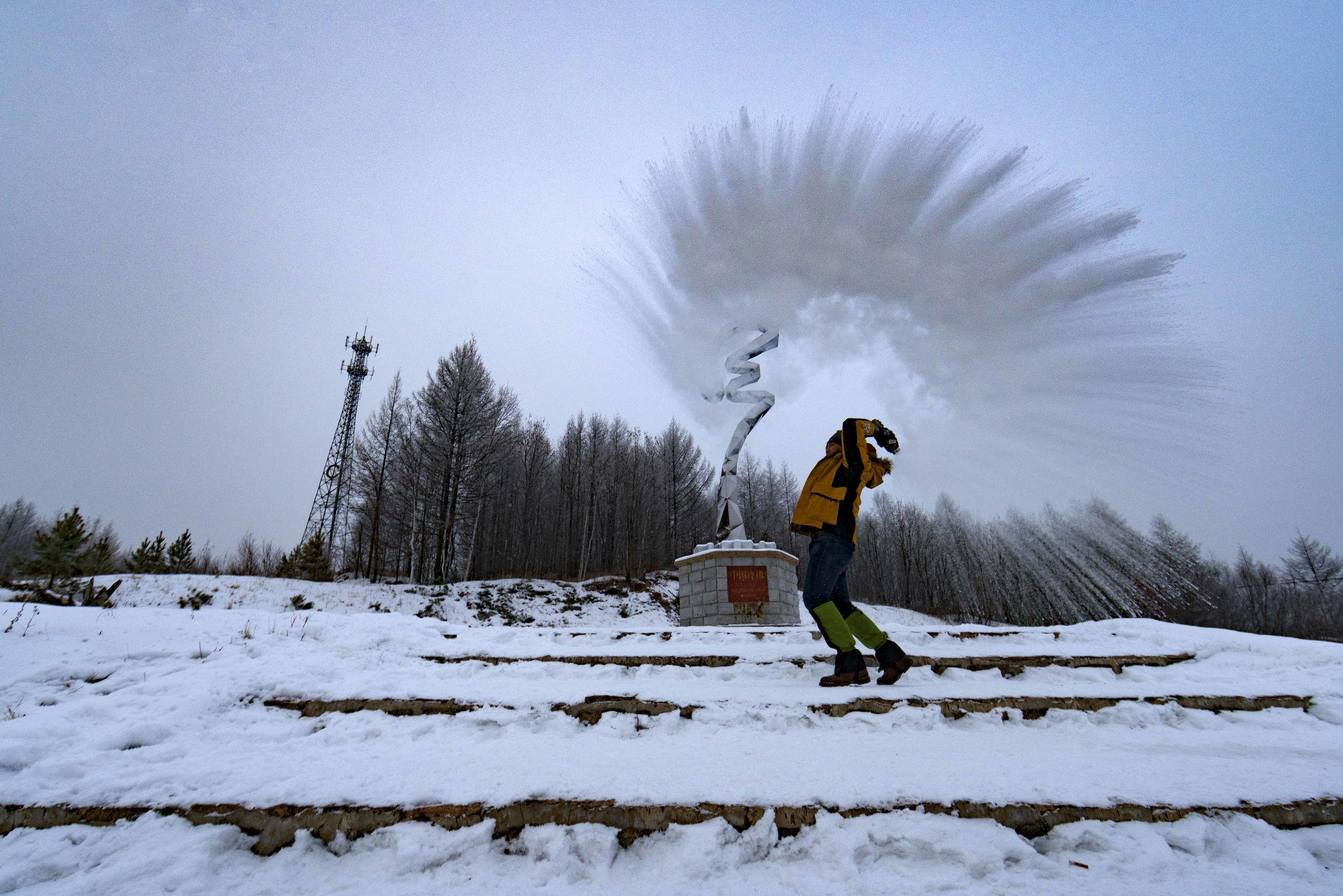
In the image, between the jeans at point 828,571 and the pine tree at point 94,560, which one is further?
the pine tree at point 94,560

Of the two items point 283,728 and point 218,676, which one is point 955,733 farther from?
point 218,676

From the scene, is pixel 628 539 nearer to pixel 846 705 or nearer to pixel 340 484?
pixel 340 484

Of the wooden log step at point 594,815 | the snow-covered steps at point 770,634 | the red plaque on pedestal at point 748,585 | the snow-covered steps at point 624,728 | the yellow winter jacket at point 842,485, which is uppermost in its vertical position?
the yellow winter jacket at point 842,485

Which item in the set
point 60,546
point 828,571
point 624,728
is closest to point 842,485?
point 828,571

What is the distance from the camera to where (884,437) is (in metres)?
4.60

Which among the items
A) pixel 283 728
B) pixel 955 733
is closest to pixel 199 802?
pixel 283 728

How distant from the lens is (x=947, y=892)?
1.81 m

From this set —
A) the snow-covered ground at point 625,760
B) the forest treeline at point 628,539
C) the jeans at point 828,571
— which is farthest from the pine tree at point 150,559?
the jeans at point 828,571

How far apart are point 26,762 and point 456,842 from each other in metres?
2.16

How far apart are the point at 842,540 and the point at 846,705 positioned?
4.24 ft

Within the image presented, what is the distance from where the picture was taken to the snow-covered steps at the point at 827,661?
174 inches

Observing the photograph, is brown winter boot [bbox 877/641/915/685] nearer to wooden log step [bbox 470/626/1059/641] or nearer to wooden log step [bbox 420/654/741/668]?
wooden log step [bbox 420/654/741/668]

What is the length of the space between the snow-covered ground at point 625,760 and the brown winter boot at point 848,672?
0.54 ft

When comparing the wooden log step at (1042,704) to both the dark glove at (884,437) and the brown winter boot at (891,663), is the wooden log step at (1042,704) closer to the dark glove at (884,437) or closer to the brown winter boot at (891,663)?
the brown winter boot at (891,663)
